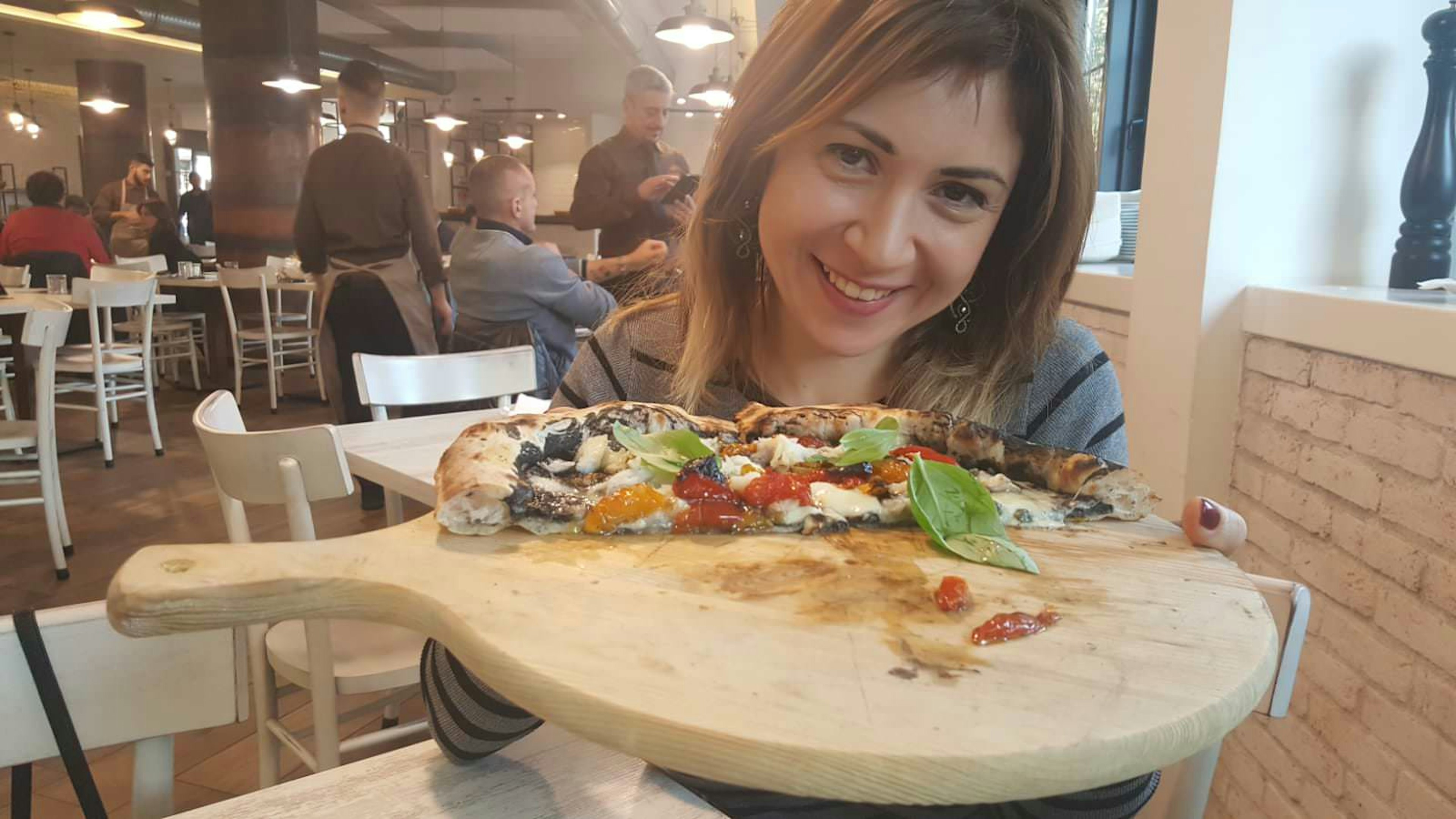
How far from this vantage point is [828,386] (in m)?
1.40

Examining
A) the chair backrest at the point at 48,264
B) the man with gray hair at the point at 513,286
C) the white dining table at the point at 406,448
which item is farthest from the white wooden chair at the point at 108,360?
the white dining table at the point at 406,448

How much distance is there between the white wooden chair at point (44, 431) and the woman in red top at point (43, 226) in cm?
329

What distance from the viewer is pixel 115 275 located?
610 cm

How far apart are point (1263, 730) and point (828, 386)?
51.4 inches

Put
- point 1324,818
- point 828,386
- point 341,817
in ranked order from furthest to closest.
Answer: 1. point 1324,818
2. point 828,386
3. point 341,817

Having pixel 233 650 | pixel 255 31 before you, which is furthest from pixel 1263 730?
pixel 255 31

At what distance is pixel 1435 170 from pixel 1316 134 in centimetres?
25

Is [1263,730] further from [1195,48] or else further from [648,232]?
[648,232]

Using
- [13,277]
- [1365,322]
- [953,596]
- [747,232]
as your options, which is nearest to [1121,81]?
[1365,322]

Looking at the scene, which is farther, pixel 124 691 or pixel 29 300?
pixel 29 300

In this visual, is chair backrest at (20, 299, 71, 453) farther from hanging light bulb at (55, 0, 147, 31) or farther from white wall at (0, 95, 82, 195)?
white wall at (0, 95, 82, 195)

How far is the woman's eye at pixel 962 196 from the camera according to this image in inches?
44.7

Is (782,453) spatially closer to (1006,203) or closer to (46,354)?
(1006,203)

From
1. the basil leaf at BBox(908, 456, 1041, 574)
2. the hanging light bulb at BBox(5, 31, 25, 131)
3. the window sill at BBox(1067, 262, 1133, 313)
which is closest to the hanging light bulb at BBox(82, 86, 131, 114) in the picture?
the hanging light bulb at BBox(5, 31, 25, 131)
